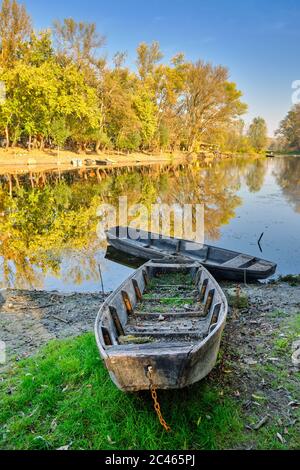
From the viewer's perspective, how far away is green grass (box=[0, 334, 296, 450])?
366 cm

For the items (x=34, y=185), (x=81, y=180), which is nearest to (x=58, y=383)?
(x=34, y=185)

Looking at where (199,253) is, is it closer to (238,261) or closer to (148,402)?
(238,261)

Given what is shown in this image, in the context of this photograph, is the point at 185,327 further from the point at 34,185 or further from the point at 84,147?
the point at 84,147

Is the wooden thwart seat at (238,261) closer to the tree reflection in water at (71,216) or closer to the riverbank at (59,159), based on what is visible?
the tree reflection in water at (71,216)

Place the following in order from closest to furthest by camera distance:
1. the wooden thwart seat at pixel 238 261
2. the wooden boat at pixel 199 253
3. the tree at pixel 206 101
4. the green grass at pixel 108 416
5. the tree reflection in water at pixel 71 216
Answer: the green grass at pixel 108 416, the wooden boat at pixel 199 253, the wooden thwart seat at pixel 238 261, the tree reflection in water at pixel 71 216, the tree at pixel 206 101

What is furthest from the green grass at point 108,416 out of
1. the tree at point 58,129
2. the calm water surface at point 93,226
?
the tree at point 58,129

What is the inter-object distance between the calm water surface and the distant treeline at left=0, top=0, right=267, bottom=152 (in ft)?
42.8

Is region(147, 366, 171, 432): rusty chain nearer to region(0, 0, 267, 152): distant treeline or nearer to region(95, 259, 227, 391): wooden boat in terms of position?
region(95, 259, 227, 391): wooden boat

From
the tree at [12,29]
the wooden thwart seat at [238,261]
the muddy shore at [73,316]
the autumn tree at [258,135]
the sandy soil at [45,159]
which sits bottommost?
the muddy shore at [73,316]

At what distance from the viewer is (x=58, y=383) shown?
15.3ft

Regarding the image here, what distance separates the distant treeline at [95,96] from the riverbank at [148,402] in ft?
115

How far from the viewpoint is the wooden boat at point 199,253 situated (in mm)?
9887

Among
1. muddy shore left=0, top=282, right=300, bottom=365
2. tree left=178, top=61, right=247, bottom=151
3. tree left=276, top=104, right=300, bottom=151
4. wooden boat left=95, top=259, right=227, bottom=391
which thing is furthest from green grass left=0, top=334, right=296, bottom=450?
tree left=276, top=104, right=300, bottom=151

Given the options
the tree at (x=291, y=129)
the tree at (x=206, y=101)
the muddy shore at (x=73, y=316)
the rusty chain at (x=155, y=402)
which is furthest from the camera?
the tree at (x=291, y=129)
